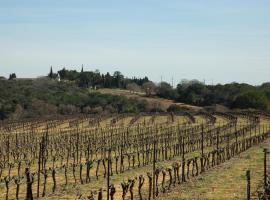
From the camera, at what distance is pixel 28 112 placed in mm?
93375

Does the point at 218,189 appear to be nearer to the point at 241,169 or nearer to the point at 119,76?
the point at 241,169

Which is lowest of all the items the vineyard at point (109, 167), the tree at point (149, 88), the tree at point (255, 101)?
the vineyard at point (109, 167)

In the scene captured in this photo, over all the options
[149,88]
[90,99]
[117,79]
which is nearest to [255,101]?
[90,99]

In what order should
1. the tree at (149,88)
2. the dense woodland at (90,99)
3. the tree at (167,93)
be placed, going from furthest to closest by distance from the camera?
the tree at (149,88) < the tree at (167,93) < the dense woodland at (90,99)

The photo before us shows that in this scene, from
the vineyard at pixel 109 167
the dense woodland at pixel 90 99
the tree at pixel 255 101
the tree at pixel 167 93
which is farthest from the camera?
the tree at pixel 167 93

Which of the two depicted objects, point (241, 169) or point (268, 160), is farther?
point (268, 160)

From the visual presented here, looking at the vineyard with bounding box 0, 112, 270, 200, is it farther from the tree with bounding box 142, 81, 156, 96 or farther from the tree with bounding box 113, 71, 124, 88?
the tree with bounding box 113, 71, 124, 88

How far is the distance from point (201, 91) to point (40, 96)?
133ft

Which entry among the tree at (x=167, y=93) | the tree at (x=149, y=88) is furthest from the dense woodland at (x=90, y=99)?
the tree at (x=149, y=88)

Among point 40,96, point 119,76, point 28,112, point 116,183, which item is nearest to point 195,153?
point 116,183

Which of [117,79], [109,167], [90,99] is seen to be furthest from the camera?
[117,79]

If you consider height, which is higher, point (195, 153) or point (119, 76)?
point (119, 76)

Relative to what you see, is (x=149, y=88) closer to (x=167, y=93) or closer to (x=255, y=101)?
(x=167, y=93)

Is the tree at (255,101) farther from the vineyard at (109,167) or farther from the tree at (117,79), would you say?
the tree at (117,79)
